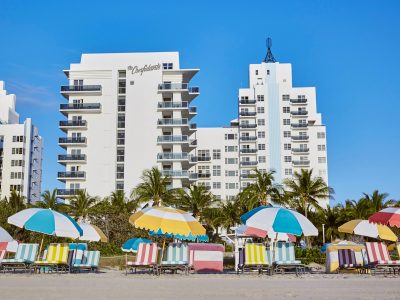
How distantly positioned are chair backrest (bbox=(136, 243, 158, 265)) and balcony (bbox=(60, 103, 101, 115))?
63.3m

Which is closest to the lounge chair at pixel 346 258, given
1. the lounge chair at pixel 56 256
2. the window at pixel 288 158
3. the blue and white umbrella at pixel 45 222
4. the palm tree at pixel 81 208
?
the blue and white umbrella at pixel 45 222

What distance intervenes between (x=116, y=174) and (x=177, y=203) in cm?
1629

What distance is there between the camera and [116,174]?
78938 mm

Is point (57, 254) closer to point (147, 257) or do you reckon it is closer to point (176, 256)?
point (147, 257)

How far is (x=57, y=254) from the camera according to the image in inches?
767

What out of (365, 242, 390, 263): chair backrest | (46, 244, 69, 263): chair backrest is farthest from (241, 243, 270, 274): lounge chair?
(46, 244, 69, 263): chair backrest

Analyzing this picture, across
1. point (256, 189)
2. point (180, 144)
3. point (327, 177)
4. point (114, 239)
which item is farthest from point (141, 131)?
point (327, 177)

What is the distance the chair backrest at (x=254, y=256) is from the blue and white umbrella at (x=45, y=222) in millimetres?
5483

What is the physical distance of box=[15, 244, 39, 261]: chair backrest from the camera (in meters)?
19.3

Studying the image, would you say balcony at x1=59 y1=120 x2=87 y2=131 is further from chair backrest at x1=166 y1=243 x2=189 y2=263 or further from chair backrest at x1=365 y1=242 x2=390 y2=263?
chair backrest at x1=365 y1=242 x2=390 y2=263

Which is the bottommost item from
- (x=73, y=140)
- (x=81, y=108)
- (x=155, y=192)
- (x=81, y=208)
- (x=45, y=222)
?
(x=45, y=222)

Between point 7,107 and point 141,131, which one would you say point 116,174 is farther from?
point 7,107

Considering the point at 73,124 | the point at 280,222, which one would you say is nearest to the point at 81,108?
the point at 73,124

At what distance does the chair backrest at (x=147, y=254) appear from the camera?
61.8 feet
